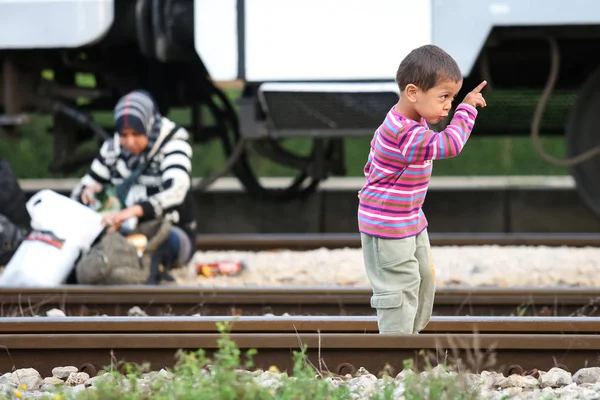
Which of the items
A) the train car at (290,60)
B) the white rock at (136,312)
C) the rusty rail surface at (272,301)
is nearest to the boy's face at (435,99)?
the rusty rail surface at (272,301)

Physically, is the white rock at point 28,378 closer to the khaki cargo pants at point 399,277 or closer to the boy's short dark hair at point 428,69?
the khaki cargo pants at point 399,277

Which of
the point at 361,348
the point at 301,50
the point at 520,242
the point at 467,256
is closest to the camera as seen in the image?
the point at 361,348

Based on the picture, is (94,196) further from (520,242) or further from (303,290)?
(520,242)

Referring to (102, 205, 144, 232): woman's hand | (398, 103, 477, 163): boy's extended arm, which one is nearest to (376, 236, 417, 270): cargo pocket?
(398, 103, 477, 163): boy's extended arm

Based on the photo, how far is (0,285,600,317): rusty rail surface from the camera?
188 inches

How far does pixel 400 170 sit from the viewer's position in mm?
3148

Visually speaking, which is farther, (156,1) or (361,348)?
(156,1)

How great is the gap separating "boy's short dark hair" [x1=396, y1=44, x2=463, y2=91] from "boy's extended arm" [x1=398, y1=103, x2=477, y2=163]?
121mm

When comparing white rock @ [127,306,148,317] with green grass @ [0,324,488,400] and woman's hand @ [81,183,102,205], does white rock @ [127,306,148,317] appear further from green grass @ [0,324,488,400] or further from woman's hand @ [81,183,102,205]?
green grass @ [0,324,488,400]

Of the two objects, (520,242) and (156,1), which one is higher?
(156,1)

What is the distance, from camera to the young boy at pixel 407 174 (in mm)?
3041

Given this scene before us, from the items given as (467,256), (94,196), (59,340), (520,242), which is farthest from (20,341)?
(520,242)

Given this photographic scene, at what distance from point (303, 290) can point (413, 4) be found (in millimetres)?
2120

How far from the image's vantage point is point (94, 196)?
5.88 meters
